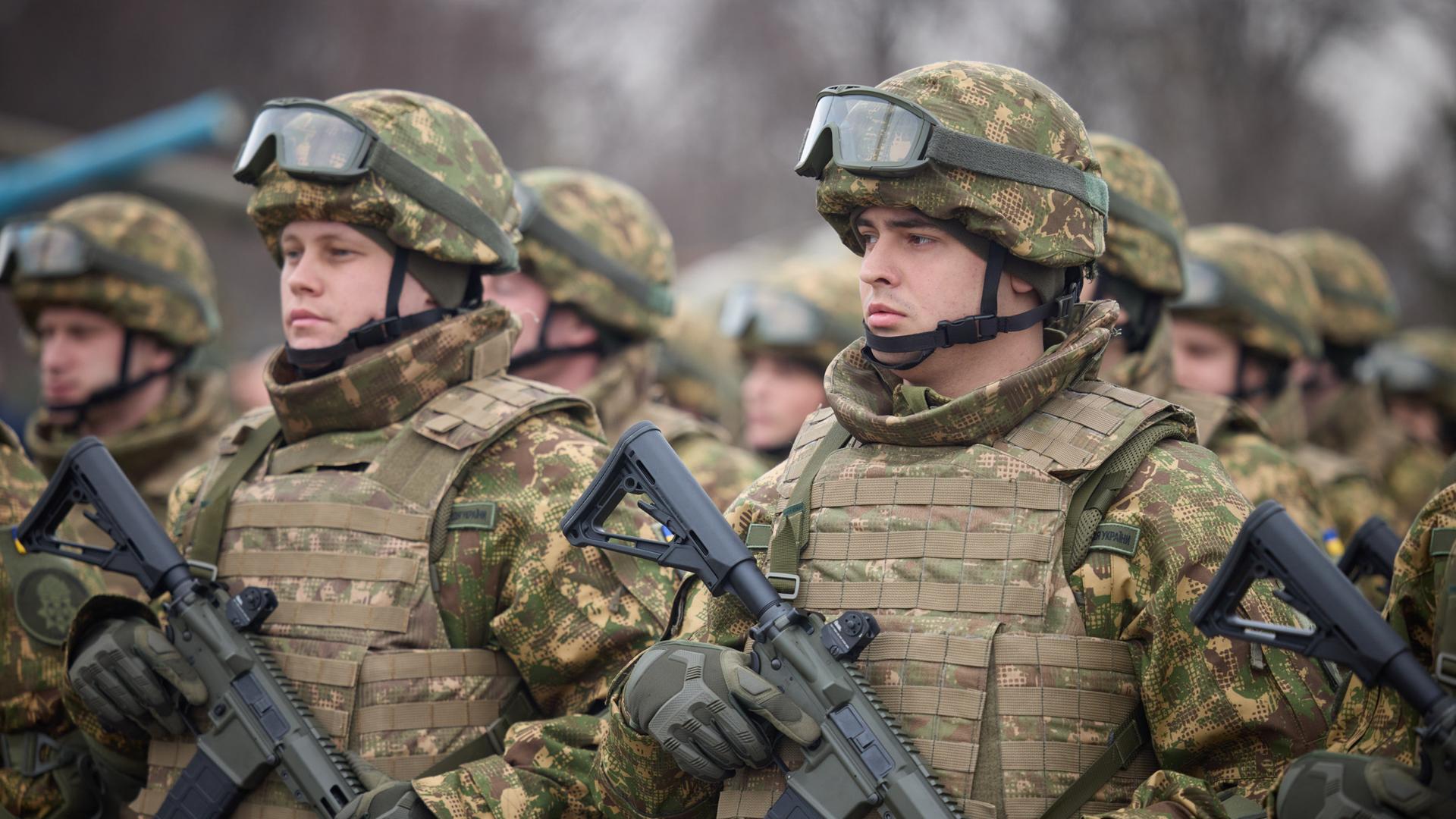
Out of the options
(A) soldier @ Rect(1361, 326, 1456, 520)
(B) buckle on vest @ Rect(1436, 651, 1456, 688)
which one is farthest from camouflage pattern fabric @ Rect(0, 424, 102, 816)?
(A) soldier @ Rect(1361, 326, 1456, 520)

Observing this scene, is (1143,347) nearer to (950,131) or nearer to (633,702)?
(950,131)

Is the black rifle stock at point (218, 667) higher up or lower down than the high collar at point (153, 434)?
higher up

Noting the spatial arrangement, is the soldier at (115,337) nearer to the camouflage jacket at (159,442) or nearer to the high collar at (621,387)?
the camouflage jacket at (159,442)

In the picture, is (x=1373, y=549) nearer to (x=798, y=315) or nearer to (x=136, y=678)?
(x=136, y=678)

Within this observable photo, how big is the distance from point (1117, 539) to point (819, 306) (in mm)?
5076

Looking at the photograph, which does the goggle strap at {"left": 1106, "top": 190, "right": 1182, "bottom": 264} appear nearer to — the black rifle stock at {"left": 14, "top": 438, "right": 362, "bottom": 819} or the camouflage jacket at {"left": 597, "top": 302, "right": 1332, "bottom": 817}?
the camouflage jacket at {"left": 597, "top": 302, "right": 1332, "bottom": 817}

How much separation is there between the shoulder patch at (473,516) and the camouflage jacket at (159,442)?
3.38 metres

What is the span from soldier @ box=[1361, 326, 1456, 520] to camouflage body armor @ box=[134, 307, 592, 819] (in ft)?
25.3

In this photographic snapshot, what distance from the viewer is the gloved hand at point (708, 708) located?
137 inches

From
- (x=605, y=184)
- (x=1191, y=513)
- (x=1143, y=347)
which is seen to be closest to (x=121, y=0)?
(x=605, y=184)

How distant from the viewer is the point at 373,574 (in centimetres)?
432

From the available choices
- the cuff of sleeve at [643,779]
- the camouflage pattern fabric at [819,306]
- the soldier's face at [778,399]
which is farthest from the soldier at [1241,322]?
the cuff of sleeve at [643,779]

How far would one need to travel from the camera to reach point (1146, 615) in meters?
3.42

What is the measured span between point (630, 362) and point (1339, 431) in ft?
17.5
